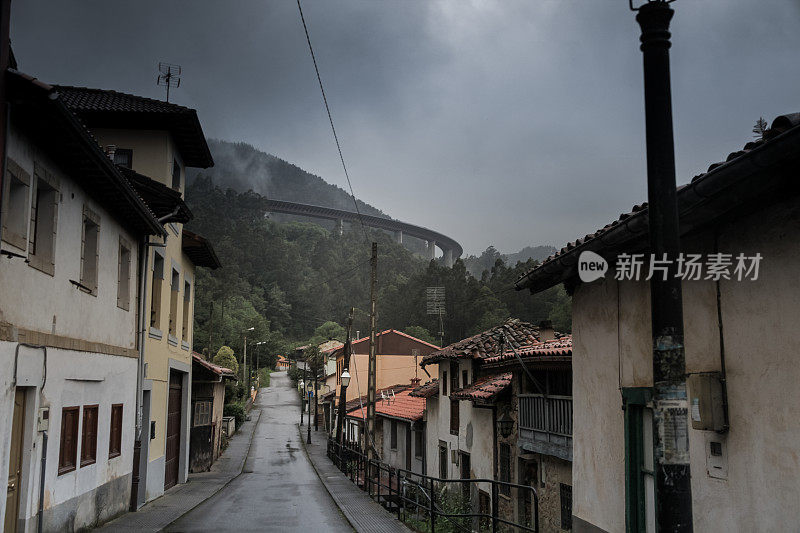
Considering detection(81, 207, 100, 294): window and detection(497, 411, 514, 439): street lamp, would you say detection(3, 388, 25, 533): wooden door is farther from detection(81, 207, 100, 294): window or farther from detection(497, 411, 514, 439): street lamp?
detection(497, 411, 514, 439): street lamp

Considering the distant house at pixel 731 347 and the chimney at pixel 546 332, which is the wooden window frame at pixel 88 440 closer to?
the distant house at pixel 731 347

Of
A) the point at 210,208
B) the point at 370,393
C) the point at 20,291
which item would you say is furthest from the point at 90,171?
the point at 210,208

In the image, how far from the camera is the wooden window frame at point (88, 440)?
11375 millimetres

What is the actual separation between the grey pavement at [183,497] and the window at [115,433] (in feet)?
4.21

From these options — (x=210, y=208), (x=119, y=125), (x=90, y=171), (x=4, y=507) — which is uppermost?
(x=210, y=208)

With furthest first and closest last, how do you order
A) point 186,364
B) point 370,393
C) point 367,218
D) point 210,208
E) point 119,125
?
point 367,218 → point 210,208 → point 370,393 → point 186,364 → point 119,125

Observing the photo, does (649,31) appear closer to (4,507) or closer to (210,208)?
(4,507)

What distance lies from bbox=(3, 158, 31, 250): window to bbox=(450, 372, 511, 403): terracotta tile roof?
12.3m

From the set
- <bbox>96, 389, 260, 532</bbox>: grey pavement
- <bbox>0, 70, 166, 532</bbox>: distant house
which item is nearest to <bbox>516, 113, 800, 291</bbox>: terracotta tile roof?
<bbox>0, 70, 166, 532</bbox>: distant house

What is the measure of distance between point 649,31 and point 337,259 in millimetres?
131147

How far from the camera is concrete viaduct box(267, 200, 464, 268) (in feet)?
531

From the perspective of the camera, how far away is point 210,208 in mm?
128375

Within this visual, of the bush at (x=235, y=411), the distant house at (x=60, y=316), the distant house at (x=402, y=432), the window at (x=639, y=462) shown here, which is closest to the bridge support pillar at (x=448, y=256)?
the bush at (x=235, y=411)

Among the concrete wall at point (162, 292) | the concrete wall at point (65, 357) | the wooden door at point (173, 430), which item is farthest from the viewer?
the wooden door at point (173, 430)
